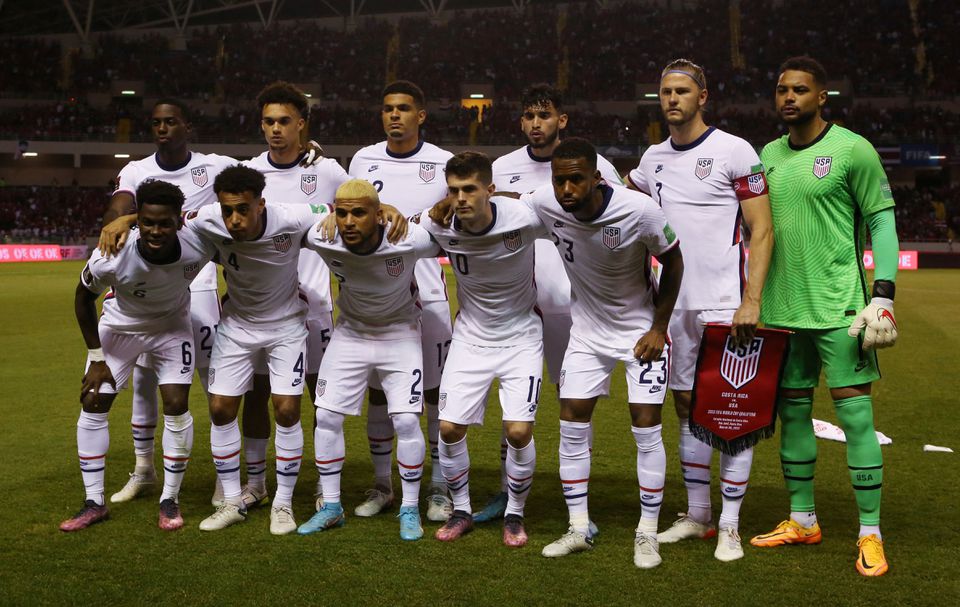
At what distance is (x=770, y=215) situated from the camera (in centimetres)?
495

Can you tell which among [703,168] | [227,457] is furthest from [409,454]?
[703,168]

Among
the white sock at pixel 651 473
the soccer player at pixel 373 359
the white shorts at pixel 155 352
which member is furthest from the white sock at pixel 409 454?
the white shorts at pixel 155 352

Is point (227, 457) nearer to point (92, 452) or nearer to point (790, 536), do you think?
point (92, 452)

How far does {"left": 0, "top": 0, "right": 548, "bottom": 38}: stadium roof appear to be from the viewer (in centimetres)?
4756

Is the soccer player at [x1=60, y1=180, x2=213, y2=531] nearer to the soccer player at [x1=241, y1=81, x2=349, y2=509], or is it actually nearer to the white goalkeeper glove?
the soccer player at [x1=241, y1=81, x2=349, y2=509]

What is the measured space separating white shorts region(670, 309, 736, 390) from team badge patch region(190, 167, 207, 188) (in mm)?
3138

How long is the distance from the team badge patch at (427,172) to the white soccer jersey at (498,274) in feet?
2.41

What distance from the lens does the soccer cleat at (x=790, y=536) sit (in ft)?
16.4

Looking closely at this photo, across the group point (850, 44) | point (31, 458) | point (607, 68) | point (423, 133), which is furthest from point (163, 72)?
point (31, 458)

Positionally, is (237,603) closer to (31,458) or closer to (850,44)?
(31,458)

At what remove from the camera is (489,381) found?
521cm

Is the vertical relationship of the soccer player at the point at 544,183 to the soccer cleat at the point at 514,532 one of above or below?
above

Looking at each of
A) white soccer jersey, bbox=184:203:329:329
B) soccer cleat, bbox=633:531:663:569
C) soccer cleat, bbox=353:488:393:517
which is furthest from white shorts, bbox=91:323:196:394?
soccer cleat, bbox=633:531:663:569

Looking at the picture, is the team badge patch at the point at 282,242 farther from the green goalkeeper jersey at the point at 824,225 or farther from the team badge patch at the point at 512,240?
the green goalkeeper jersey at the point at 824,225
